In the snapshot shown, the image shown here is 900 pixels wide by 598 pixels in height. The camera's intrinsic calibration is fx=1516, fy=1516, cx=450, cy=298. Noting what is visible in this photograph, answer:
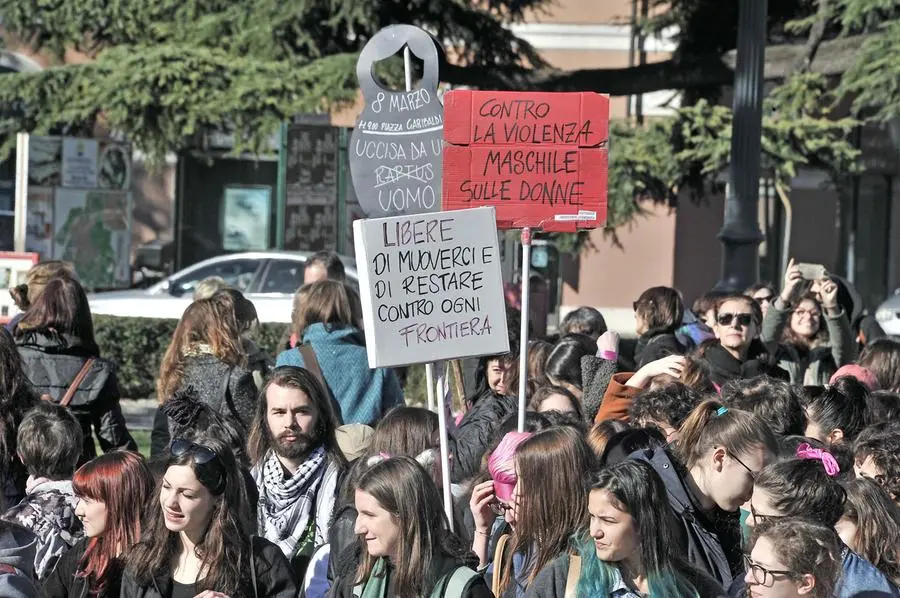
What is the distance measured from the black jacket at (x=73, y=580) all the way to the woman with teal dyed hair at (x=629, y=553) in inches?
51.2

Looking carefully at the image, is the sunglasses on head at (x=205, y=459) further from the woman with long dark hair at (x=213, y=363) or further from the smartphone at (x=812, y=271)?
the smartphone at (x=812, y=271)

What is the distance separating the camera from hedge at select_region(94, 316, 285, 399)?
48.1ft

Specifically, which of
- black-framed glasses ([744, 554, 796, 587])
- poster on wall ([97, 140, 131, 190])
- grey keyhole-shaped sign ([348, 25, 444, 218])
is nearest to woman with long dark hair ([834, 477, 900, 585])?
black-framed glasses ([744, 554, 796, 587])

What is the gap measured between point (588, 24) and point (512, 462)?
24976 mm

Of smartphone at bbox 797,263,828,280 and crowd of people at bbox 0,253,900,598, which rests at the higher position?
smartphone at bbox 797,263,828,280

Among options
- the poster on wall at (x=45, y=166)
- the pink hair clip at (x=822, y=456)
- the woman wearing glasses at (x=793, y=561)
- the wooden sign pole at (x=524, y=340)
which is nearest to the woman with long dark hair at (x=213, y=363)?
the wooden sign pole at (x=524, y=340)

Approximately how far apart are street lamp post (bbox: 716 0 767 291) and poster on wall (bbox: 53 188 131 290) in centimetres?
912

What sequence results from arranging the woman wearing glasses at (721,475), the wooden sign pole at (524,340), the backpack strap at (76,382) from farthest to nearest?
the backpack strap at (76,382), the wooden sign pole at (524,340), the woman wearing glasses at (721,475)

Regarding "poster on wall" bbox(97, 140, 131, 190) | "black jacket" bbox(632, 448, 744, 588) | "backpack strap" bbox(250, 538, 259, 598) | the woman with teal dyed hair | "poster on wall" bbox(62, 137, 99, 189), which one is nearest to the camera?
the woman with teal dyed hair

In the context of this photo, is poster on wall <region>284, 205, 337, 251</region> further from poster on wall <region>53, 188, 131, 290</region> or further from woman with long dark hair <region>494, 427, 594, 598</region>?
woman with long dark hair <region>494, 427, 594, 598</region>

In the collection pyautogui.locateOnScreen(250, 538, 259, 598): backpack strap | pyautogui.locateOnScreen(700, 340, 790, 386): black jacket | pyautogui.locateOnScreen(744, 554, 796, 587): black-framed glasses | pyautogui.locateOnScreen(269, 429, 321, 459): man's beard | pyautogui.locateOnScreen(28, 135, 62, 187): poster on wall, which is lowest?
pyautogui.locateOnScreen(250, 538, 259, 598): backpack strap

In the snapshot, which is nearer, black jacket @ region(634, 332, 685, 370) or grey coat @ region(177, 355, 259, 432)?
grey coat @ region(177, 355, 259, 432)

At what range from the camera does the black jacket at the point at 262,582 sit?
14.3 ft

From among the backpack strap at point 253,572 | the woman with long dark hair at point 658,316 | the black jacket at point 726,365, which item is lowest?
the backpack strap at point 253,572
